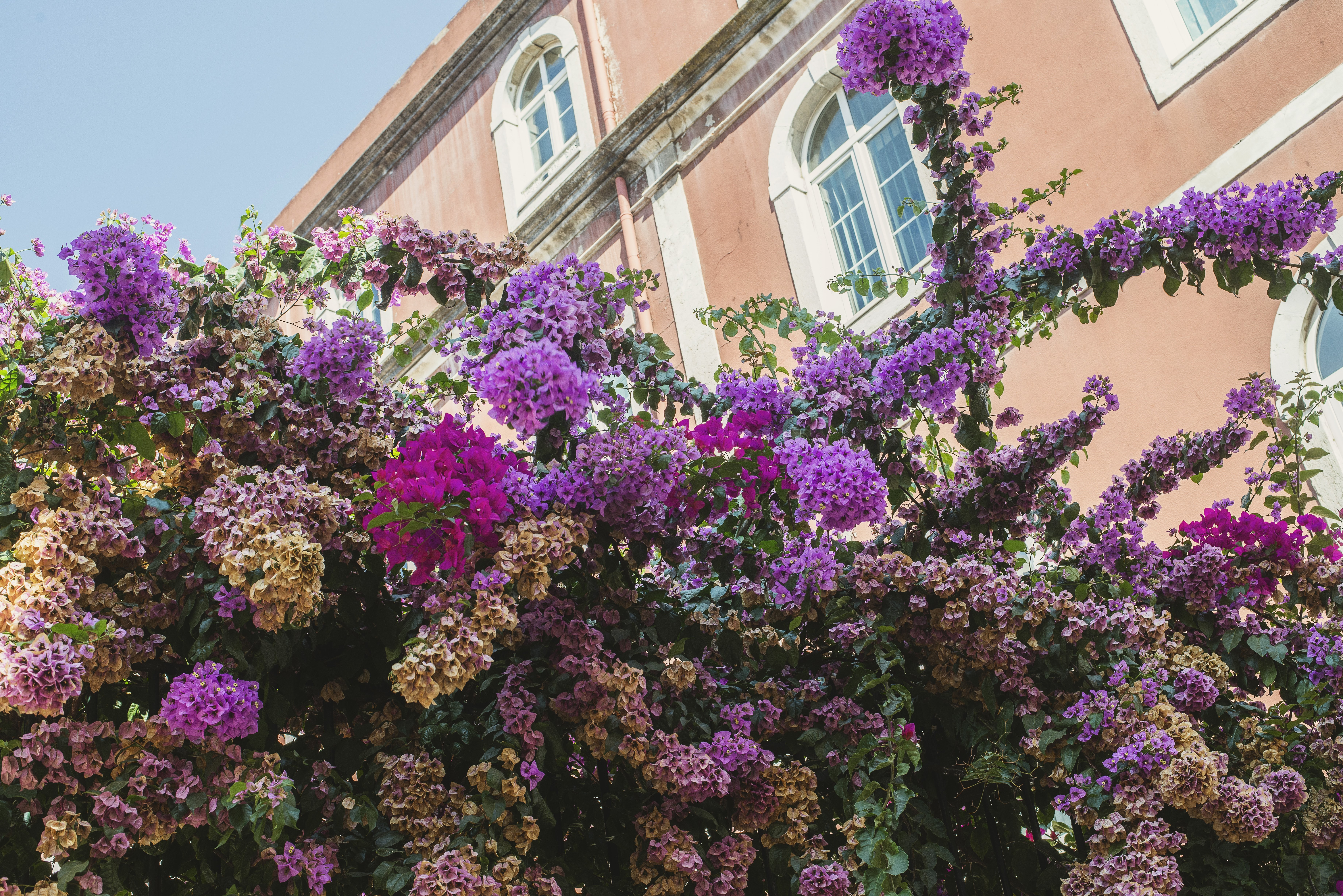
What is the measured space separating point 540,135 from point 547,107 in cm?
28

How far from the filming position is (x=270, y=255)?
319 centimetres

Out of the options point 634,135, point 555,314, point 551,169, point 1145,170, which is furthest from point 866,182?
point 555,314

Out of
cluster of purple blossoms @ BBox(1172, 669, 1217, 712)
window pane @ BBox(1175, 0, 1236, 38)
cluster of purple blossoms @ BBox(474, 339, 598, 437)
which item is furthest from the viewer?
window pane @ BBox(1175, 0, 1236, 38)

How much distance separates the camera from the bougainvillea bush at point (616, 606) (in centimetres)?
212

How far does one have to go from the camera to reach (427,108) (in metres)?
12.7

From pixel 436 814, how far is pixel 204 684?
1.71 feet

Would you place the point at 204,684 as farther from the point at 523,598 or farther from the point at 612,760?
the point at 612,760

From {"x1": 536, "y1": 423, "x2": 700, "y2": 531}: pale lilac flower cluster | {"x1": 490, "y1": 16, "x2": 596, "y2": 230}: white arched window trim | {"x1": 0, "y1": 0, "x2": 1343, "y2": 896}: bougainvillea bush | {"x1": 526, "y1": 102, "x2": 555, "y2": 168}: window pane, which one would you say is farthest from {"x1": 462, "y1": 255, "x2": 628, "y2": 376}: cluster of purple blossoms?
{"x1": 526, "y1": 102, "x2": 555, "y2": 168}: window pane

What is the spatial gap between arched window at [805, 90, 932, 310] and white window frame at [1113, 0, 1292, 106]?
1.55 meters

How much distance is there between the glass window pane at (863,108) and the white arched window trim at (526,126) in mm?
2704

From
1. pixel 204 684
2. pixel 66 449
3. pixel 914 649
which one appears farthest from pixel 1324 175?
pixel 66 449

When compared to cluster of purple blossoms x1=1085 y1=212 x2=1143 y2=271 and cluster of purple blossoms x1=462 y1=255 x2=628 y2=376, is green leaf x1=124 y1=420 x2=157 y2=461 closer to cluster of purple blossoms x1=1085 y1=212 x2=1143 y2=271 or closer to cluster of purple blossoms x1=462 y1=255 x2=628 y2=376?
cluster of purple blossoms x1=462 y1=255 x2=628 y2=376

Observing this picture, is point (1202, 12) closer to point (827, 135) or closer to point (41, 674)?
point (827, 135)

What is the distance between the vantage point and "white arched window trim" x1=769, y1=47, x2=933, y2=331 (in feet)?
26.0
